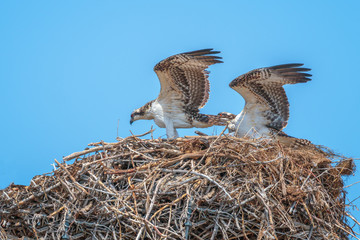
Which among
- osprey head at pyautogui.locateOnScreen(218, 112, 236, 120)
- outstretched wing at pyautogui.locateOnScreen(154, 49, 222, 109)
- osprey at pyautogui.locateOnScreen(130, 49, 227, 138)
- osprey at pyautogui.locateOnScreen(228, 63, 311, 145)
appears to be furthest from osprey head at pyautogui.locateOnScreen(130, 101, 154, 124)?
osprey at pyautogui.locateOnScreen(228, 63, 311, 145)

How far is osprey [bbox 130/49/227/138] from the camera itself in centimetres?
1013

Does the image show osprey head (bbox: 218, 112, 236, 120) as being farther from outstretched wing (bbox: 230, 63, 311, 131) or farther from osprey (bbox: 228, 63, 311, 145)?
outstretched wing (bbox: 230, 63, 311, 131)

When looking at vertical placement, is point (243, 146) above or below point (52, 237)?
above

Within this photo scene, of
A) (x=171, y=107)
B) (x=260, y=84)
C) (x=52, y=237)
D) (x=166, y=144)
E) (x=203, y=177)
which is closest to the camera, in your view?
(x=203, y=177)

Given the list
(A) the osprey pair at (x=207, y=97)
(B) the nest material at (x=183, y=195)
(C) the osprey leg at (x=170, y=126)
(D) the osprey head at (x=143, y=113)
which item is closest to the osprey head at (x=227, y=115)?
(A) the osprey pair at (x=207, y=97)

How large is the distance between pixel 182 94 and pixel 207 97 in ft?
1.59

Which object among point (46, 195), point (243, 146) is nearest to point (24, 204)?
point (46, 195)

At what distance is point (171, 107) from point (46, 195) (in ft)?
13.5

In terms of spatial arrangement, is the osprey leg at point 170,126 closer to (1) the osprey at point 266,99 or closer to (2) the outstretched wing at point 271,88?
(1) the osprey at point 266,99

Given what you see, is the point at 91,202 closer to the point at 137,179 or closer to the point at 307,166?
the point at 137,179

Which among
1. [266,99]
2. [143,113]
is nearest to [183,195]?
[266,99]

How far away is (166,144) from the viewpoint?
7.41 metres

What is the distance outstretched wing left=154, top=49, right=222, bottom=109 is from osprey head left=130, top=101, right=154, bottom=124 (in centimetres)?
39

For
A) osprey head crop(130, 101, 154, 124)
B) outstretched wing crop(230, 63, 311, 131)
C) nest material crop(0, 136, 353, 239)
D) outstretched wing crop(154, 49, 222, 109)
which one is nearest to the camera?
nest material crop(0, 136, 353, 239)
